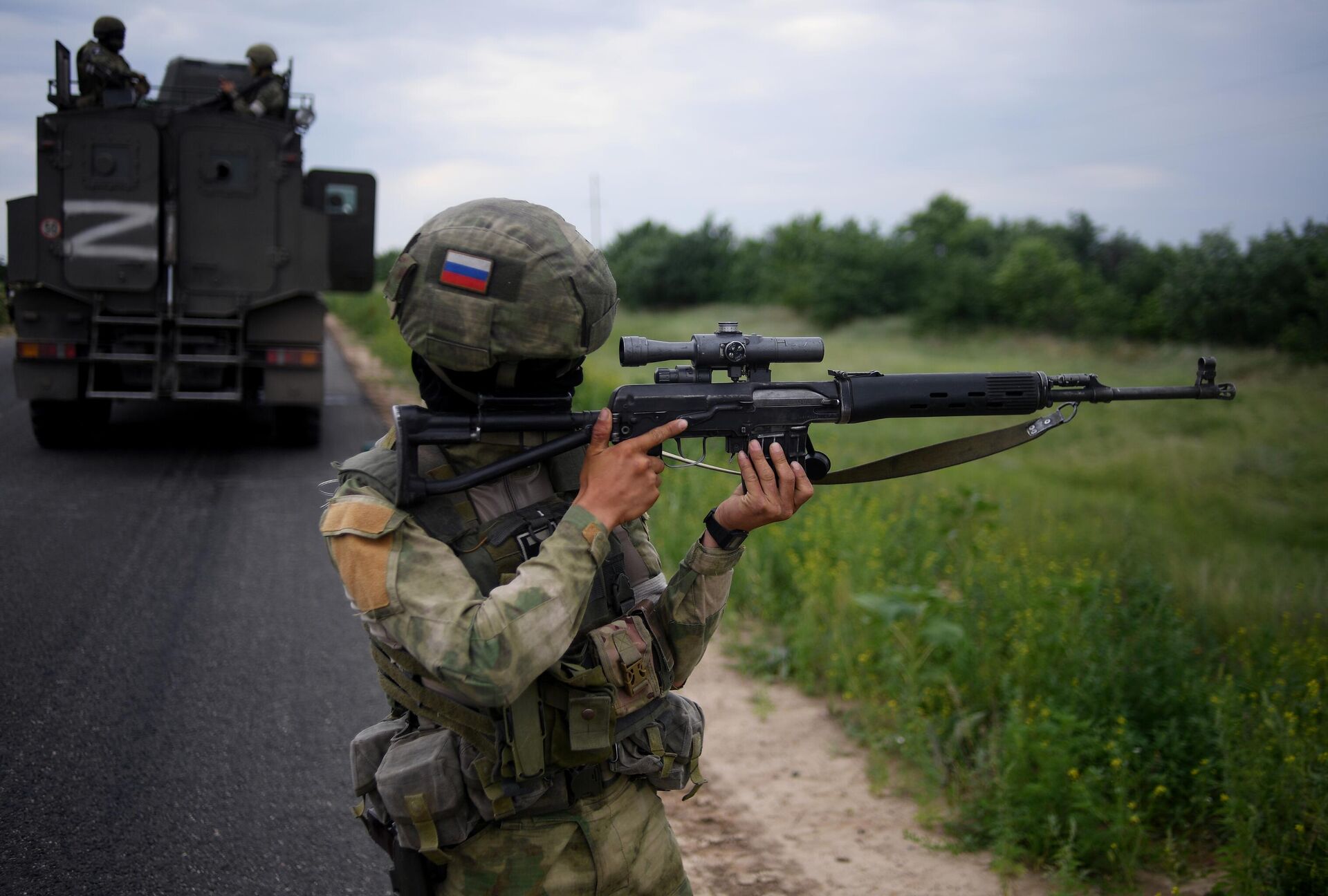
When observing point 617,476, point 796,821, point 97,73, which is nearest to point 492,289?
point 617,476

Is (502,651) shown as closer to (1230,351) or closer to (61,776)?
(61,776)

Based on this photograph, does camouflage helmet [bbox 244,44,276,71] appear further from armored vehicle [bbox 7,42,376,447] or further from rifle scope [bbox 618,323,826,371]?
rifle scope [bbox 618,323,826,371]

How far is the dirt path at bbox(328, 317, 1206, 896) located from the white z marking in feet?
22.9

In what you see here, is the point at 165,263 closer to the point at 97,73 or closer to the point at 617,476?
the point at 97,73

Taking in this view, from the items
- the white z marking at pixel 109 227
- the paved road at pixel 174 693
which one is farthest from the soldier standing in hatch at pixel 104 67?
the paved road at pixel 174 693

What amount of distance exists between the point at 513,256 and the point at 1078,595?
12.6 ft

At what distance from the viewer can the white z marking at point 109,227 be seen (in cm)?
893

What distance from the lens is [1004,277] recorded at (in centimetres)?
3922

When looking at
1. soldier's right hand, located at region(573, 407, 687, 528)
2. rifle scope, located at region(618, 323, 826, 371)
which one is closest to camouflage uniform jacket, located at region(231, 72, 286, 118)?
rifle scope, located at region(618, 323, 826, 371)

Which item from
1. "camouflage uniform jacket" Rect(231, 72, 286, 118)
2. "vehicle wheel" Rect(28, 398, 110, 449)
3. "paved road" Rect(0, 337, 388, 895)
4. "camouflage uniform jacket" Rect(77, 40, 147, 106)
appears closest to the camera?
"paved road" Rect(0, 337, 388, 895)

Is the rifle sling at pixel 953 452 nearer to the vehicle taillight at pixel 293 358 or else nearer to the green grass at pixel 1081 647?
the green grass at pixel 1081 647

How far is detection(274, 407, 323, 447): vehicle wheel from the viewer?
9.95 m

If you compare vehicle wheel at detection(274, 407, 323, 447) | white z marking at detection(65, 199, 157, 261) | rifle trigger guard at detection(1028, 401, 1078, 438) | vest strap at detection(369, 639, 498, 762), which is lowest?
vest strap at detection(369, 639, 498, 762)

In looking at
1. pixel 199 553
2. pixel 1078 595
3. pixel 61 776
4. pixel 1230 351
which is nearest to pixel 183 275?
pixel 199 553
